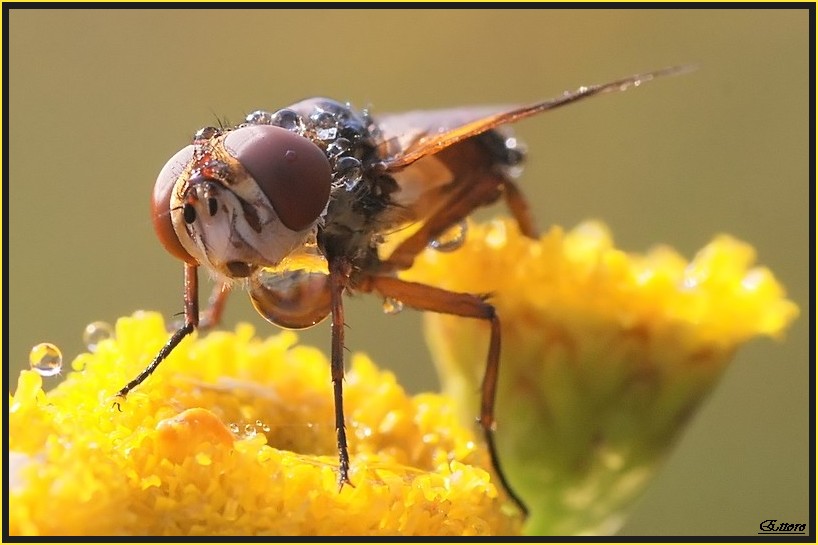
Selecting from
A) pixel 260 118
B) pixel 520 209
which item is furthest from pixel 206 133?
pixel 520 209

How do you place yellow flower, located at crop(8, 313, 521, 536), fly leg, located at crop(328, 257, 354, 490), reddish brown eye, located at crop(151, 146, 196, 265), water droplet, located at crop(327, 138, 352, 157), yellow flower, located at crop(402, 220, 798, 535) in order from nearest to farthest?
yellow flower, located at crop(8, 313, 521, 536) → fly leg, located at crop(328, 257, 354, 490) → reddish brown eye, located at crop(151, 146, 196, 265) → water droplet, located at crop(327, 138, 352, 157) → yellow flower, located at crop(402, 220, 798, 535)

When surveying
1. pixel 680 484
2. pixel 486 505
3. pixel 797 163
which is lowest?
pixel 680 484

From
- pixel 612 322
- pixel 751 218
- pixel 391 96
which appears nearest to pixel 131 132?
pixel 391 96

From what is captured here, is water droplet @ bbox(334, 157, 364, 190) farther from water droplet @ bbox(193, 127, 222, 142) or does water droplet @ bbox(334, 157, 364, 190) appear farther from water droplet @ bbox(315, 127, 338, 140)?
water droplet @ bbox(193, 127, 222, 142)

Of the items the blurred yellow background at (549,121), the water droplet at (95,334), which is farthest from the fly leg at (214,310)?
the blurred yellow background at (549,121)

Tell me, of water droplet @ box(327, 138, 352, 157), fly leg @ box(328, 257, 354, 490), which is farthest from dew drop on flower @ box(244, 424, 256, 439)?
water droplet @ box(327, 138, 352, 157)

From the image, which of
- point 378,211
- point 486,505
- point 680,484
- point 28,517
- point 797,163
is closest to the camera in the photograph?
point 28,517

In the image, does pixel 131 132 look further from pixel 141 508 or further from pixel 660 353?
pixel 141 508
